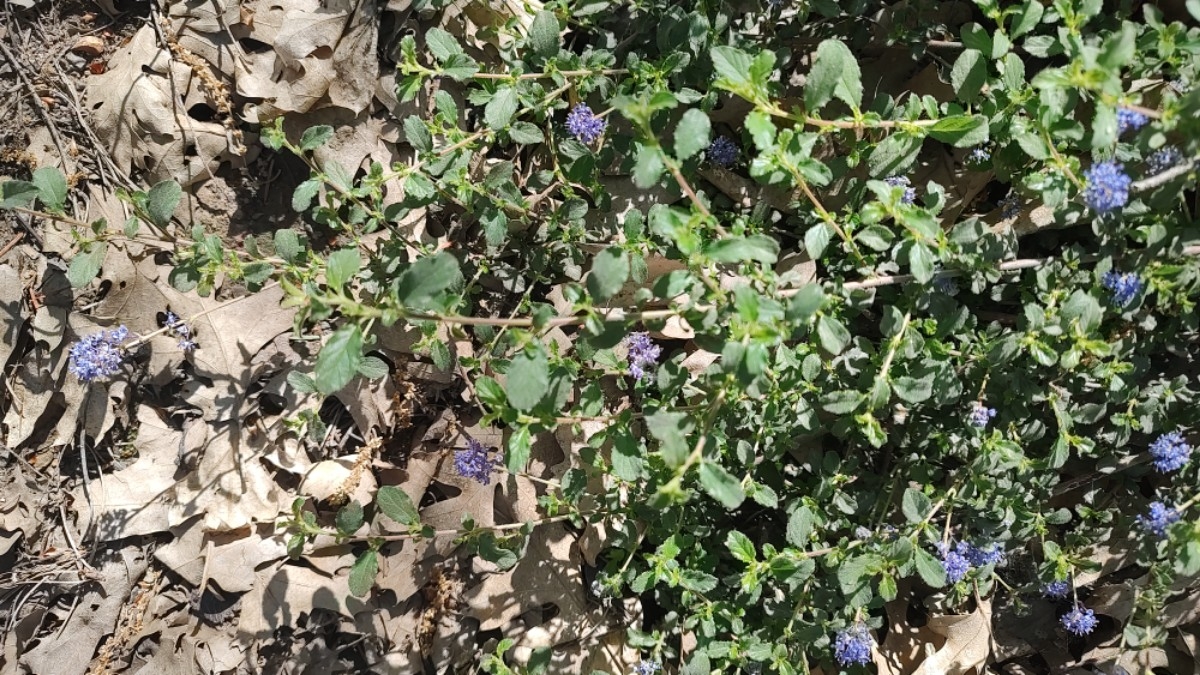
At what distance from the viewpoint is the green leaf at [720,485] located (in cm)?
249

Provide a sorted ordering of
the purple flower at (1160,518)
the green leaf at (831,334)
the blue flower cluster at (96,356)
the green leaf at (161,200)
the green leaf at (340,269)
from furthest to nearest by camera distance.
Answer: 1. the blue flower cluster at (96,356)
2. the green leaf at (161,200)
3. the purple flower at (1160,518)
4. the green leaf at (831,334)
5. the green leaf at (340,269)

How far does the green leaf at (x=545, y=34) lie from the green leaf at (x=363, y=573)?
221 centimetres

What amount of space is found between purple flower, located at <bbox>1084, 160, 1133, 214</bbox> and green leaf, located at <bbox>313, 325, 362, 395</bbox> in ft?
7.62

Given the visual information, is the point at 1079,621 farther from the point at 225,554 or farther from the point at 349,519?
the point at 225,554

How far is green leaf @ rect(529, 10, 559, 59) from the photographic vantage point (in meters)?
3.39

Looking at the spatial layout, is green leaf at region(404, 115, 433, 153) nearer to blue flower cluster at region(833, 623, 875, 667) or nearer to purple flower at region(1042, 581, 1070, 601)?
blue flower cluster at region(833, 623, 875, 667)

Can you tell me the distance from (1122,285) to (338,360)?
268cm

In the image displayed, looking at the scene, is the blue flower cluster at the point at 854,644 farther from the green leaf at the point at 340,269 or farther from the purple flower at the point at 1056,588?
the green leaf at the point at 340,269

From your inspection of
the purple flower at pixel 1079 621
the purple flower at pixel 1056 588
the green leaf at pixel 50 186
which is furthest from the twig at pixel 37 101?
the purple flower at pixel 1079 621

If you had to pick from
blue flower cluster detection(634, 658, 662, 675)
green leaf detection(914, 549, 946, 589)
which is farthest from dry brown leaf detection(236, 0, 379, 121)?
green leaf detection(914, 549, 946, 589)

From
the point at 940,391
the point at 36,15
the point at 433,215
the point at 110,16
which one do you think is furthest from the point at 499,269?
the point at 36,15

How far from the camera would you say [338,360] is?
2408mm

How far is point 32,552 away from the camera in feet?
13.3

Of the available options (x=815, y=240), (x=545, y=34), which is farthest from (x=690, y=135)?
(x=545, y=34)
